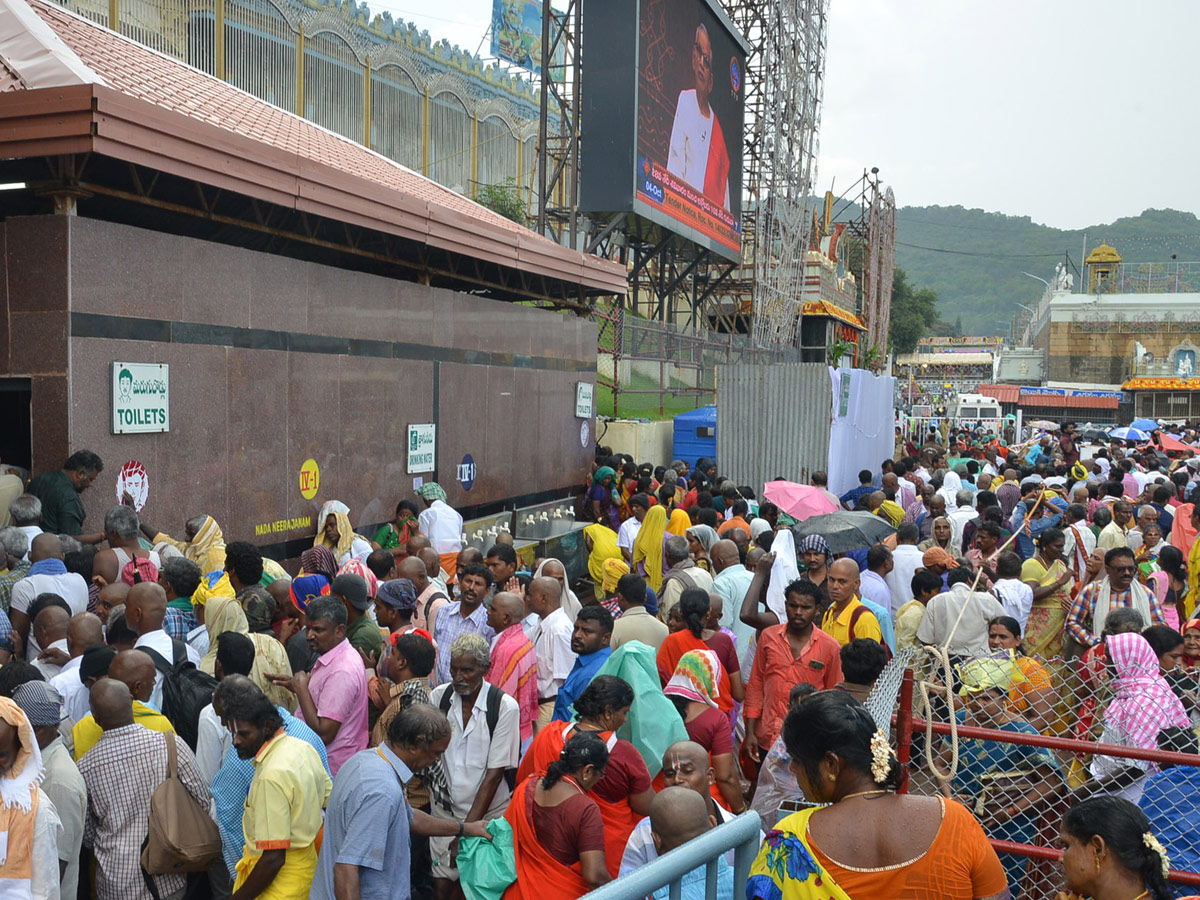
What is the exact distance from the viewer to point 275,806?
3.44m

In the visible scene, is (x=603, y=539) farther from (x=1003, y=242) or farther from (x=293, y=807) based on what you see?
(x=1003, y=242)

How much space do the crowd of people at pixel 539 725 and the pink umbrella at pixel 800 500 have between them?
11.5 feet

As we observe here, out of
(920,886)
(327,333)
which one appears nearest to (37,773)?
(920,886)

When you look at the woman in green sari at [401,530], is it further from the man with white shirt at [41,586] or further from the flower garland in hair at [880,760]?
the flower garland in hair at [880,760]

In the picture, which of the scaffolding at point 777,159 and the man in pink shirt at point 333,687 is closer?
the man in pink shirt at point 333,687

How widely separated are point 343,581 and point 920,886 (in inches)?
134

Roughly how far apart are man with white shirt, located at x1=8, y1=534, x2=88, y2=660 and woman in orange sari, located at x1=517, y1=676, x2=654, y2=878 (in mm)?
3035

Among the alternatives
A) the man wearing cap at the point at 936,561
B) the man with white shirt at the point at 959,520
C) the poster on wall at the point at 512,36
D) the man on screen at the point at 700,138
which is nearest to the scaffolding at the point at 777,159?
the man on screen at the point at 700,138

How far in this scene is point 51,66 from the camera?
21.6ft

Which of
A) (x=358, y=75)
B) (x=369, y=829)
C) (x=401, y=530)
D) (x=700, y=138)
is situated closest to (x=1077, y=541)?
(x=401, y=530)

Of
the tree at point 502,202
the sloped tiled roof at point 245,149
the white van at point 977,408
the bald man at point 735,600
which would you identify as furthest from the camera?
the white van at point 977,408

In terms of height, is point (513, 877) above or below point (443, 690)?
below

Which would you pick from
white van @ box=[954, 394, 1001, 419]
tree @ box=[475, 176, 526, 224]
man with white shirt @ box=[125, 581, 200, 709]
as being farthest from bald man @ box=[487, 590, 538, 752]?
white van @ box=[954, 394, 1001, 419]

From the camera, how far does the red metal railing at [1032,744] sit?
3.42 metres
